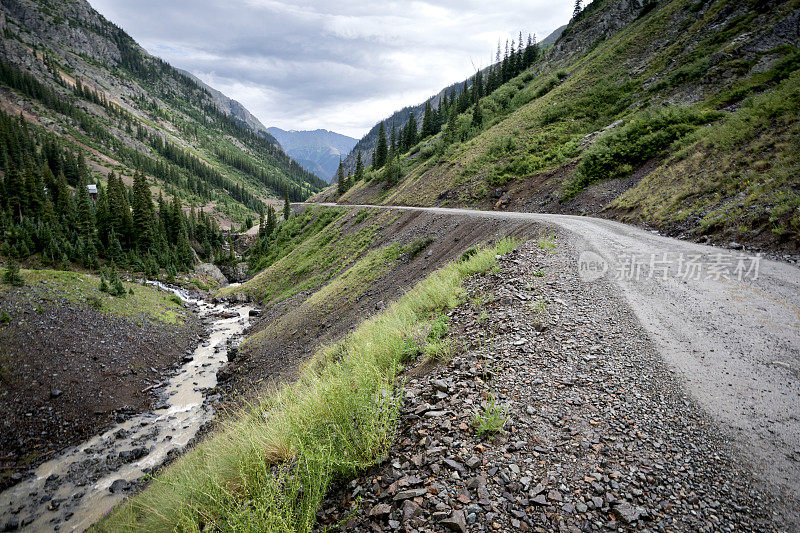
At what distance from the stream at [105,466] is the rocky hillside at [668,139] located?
26994 mm

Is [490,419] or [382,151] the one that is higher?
[382,151]

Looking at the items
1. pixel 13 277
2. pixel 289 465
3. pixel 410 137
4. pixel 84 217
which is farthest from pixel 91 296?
pixel 410 137

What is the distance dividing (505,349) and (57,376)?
2969 centimetres

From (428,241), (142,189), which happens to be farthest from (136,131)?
(428,241)

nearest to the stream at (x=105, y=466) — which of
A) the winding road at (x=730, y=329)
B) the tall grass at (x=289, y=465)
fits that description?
the tall grass at (x=289, y=465)

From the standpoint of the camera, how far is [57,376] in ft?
65.3

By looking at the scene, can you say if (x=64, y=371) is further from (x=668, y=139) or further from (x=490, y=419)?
(x=668, y=139)

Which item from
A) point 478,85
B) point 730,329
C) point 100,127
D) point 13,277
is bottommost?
point 13,277

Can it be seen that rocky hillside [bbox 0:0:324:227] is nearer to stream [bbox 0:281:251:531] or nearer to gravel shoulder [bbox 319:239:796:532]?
stream [bbox 0:281:251:531]

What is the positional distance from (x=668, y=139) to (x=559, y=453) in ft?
79.9

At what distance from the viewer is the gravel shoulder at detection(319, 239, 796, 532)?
2.53 meters

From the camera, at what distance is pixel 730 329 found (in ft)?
17.2

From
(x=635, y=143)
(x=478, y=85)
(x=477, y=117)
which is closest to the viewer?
(x=635, y=143)

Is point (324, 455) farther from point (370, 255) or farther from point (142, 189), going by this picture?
point (142, 189)
